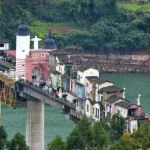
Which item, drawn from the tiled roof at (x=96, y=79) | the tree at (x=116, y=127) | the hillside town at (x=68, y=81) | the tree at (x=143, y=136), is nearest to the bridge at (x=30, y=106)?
the hillside town at (x=68, y=81)

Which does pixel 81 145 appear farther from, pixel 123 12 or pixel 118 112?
pixel 123 12

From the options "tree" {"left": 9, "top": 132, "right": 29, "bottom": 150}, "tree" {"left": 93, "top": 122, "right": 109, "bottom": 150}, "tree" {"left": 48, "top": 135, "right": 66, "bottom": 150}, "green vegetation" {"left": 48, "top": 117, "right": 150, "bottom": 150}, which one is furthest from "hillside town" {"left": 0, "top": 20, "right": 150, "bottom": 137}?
"tree" {"left": 9, "top": 132, "right": 29, "bottom": 150}

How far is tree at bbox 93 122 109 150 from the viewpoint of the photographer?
55.1 meters

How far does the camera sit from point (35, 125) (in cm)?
6881

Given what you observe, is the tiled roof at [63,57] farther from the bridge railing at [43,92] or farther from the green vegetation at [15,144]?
the green vegetation at [15,144]

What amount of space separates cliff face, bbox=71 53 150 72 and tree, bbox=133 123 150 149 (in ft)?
189

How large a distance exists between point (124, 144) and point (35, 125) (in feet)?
50.9

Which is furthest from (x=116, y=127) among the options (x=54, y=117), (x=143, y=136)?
(x=54, y=117)

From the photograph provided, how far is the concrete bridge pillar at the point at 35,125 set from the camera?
2697 inches

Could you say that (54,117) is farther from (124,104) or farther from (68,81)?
(124,104)

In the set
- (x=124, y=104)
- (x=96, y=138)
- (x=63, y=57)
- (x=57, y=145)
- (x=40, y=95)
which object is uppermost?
(x=63, y=57)

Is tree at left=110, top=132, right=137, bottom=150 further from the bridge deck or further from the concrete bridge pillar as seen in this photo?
→ the concrete bridge pillar

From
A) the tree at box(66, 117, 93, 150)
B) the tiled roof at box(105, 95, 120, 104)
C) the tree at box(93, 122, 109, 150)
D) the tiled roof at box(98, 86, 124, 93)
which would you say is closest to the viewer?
the tree at box(93, 122, 109, 150)

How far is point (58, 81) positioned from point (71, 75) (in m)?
1.56
